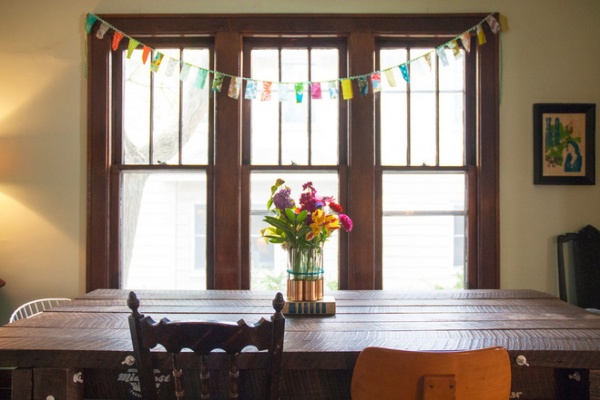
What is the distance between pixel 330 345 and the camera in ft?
4.86

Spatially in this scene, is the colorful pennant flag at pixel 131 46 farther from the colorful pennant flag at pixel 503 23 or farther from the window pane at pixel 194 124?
the colorful pennant flag at pixel 503 23

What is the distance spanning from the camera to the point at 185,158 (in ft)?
10.1

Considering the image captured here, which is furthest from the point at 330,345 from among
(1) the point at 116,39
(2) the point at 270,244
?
(1) the point at 116,39

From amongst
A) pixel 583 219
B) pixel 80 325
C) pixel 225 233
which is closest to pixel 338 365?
pixel 80 325

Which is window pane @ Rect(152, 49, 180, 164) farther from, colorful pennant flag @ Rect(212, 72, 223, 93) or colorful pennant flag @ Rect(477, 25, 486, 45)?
colorful pennant flag @ Rect(477, 25, 486, 45)

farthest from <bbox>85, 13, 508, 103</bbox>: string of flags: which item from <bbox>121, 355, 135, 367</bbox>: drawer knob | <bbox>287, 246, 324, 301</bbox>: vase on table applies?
<bbox>121, 355, 135, 367</bbox>: drawer knob

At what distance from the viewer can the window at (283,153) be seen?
9.82 ft

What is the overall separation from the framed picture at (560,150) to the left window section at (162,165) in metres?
2.04

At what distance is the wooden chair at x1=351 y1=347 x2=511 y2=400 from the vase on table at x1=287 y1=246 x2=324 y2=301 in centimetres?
66

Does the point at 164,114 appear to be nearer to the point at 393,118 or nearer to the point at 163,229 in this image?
the point at 163,229

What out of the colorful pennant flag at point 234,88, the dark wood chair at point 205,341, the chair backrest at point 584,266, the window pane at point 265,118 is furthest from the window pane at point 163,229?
the chair backrest at point 584,266

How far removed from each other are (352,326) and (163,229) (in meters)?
1.78

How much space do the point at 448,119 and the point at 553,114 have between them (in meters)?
0.61

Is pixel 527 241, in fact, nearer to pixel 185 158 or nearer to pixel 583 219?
pixel 583 219
